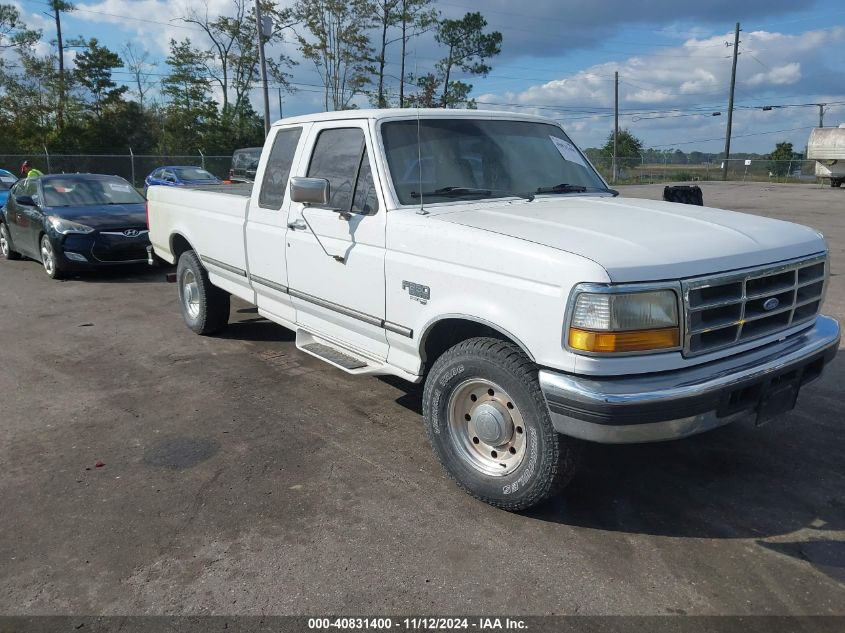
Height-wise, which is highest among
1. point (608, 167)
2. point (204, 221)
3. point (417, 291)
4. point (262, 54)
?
point (262, 54)

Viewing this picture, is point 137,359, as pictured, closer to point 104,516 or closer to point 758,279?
point 104,516

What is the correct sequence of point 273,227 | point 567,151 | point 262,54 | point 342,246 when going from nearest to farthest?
point 342,246 → point 567,151 → point 273,227 → point 262,54

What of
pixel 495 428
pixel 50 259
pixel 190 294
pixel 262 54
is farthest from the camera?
pixel 262 54

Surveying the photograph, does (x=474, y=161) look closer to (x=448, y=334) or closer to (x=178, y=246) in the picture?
(x=448, y=334)

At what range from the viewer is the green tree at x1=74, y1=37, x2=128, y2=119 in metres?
43.7

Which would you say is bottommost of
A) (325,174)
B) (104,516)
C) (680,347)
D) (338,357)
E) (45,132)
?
(104,516)

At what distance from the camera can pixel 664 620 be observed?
2.71 meters

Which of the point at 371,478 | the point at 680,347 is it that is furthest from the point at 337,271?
the point at 680,347

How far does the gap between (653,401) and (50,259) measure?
10073 mm

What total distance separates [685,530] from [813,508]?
778 millimetres

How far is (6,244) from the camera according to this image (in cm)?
1230

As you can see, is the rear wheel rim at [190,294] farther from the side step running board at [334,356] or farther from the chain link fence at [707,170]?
the chain link fence at [707,170]

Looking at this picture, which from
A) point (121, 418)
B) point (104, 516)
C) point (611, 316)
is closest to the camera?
point (611, 316)

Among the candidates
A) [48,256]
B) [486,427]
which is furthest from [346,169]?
[48,256]
